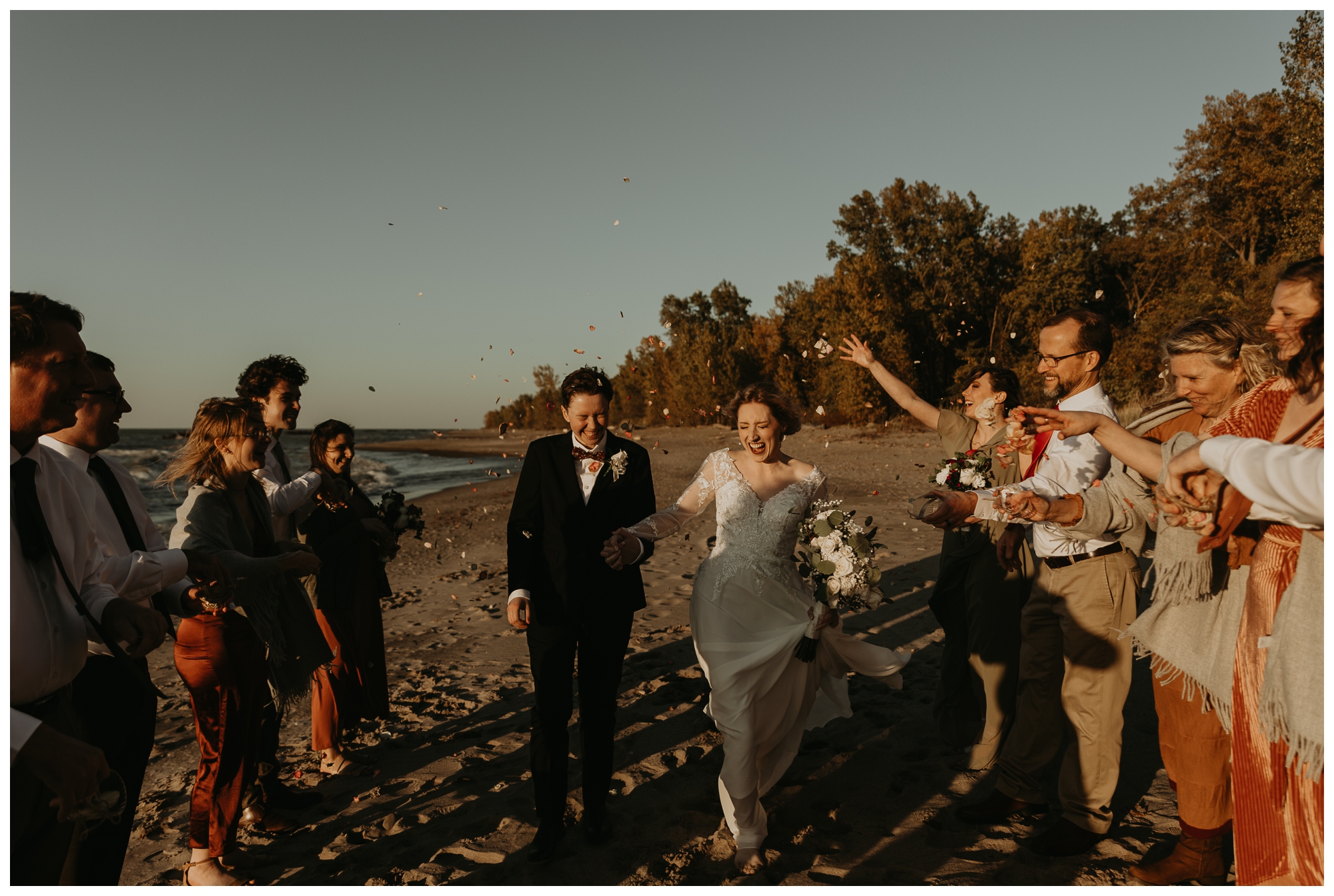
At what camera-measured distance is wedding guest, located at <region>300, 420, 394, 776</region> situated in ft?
17.0

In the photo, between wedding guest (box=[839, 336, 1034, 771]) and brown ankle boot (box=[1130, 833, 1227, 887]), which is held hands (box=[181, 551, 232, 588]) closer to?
wedding guest (box=[839, 336, 1034, 771])

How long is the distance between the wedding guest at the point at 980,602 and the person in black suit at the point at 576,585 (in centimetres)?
231

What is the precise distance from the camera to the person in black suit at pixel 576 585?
4.15m

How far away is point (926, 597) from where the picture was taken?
8.96 meters

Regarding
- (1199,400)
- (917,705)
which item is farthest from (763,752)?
(1199,400)

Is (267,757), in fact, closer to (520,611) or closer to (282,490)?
(282,490)

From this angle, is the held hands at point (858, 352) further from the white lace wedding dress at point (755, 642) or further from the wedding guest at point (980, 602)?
the white lace wedding dress at point (755, 642)

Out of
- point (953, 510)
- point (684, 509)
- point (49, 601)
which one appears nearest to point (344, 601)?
point (684, 509)

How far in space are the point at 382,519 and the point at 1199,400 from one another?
5.63 m

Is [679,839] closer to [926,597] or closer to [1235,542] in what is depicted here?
[1235,542]

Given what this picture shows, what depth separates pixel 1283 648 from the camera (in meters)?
2.31

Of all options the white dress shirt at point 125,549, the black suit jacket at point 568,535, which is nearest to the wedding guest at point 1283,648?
the black suit jacket at point 568,535

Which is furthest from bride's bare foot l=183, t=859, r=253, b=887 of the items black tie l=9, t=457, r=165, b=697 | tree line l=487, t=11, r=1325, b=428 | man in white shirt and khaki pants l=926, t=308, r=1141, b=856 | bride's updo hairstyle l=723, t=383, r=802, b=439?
tree line l=487, t=11, r=1325, b=428

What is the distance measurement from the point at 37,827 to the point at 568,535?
2.57 m
